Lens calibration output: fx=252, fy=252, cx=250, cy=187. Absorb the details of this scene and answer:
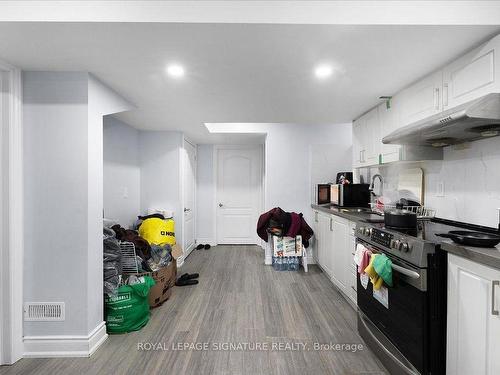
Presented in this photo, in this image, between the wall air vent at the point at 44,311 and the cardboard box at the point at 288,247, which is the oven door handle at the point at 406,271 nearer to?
the cardboard box at the point at 288,247

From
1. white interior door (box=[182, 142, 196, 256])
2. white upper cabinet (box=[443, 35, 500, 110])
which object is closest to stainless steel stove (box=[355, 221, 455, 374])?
white upper cabinet (box=[443, 35, 500, 110])

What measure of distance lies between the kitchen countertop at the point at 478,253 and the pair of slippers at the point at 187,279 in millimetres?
2680

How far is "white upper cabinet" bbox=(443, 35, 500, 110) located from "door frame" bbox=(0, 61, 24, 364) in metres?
3.02

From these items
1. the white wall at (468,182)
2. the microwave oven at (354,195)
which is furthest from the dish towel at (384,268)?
the microwave oven at (354,195)

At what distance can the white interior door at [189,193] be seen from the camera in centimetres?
416

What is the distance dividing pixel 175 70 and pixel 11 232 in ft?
5.32

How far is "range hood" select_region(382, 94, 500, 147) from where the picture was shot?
1301mm

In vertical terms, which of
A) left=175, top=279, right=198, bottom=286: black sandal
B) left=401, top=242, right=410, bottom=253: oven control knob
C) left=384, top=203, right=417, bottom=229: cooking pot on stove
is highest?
left=384, top=203, right=417, bottom=229: cooking pot on stove

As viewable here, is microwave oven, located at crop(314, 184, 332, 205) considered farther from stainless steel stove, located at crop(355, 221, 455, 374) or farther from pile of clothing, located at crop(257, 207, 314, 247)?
stainless steel stove, located at crop(355, 221, 455, 374)

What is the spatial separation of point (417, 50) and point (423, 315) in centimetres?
156

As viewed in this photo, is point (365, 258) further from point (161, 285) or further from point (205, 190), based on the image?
point (205, 190)

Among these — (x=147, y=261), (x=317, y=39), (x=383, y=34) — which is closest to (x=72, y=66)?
(x=317, y=39)

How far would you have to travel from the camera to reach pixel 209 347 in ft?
6.30

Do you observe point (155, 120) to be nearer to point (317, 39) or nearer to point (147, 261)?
point (147, 261)
